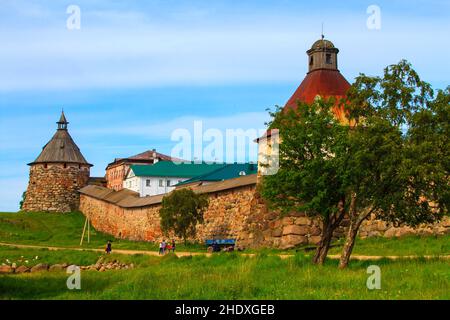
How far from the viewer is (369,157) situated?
18.5 metres

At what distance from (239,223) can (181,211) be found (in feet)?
11.6

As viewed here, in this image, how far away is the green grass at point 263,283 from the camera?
1408 centimetres

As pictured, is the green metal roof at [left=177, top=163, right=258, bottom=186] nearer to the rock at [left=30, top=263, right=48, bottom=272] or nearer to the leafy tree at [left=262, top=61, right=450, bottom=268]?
the rock at [left=30, top=263, right=48, bottom=272]

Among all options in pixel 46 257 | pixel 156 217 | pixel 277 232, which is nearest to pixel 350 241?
pixel 277 232

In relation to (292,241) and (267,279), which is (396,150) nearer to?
(267,279)

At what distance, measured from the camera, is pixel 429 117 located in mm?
18047

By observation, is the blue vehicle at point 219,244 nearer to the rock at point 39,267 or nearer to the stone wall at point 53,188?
the rock at point 39,267

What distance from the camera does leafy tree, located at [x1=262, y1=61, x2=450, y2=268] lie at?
1809 cm

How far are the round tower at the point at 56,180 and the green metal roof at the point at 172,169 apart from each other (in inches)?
498

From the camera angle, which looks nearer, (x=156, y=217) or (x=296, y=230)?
(x=296, y=230)

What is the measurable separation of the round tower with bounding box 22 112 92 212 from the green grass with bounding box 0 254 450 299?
44408 millimetres

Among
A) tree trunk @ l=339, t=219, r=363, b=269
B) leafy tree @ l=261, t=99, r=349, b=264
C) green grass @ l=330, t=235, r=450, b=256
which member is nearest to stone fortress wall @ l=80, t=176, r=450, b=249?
green grass @ l=330, t=235, r=450, b=256

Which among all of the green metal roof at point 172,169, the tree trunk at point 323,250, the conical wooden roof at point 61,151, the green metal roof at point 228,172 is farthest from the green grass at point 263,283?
the green metal roof at point 172,169

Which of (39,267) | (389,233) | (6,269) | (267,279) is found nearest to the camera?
(267,279)
